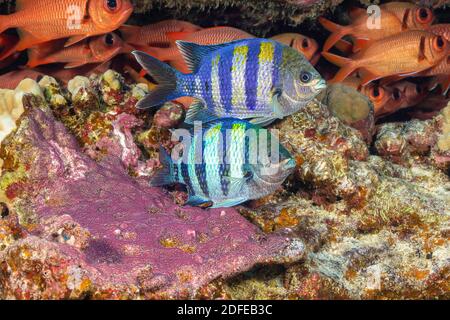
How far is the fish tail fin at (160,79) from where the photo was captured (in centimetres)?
289

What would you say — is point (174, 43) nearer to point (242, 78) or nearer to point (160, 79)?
point (160, 79)

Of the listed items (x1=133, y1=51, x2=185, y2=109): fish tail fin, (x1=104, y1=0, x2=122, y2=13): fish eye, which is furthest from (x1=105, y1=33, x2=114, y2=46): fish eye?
(x1=133, y1=51, x2=185, y2=109): fish tail fin

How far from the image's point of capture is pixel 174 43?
4.64 metres

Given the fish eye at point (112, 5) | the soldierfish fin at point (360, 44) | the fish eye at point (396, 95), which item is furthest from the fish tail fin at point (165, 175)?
the fish eye at point (396, 95)

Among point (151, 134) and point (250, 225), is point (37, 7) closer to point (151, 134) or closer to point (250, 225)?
point (151, 134)

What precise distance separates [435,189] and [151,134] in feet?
9.16

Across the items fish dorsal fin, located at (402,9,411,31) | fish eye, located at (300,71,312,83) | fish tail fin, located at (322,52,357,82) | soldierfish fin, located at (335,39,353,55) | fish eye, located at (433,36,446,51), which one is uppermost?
fish dorsal fin, located at (402,9,411,31)

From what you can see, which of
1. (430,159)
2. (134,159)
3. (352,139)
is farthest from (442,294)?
(134,159)

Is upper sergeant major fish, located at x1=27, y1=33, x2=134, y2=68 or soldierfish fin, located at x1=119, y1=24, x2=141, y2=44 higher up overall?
soldierfish fin, located at x1=119, y1=24, x2=141, y2=44

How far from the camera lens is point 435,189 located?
417 centimetres

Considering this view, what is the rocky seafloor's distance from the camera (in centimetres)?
234

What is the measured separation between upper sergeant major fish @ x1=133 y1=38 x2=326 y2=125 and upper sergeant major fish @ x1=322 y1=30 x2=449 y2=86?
2695 millimetres

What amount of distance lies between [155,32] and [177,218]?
2.69 m

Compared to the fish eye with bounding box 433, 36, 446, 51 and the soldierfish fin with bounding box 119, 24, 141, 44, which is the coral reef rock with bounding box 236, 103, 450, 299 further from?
the soldierfish fin with bounding box 119, 24, 141, 44
